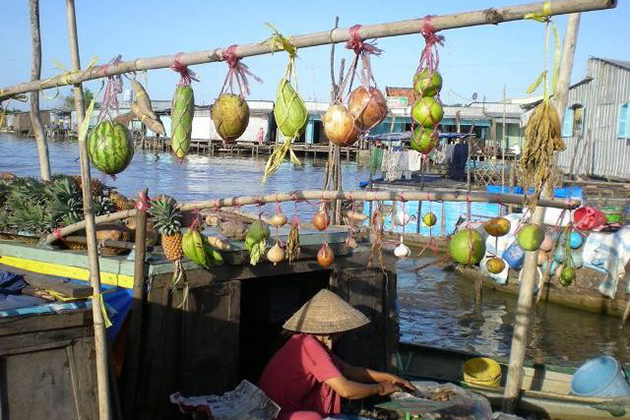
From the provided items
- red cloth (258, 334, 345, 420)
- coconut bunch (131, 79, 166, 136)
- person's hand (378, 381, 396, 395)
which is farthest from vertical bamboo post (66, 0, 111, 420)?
person's hand (378, 381, 396, 395)

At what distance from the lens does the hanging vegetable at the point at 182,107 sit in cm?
317

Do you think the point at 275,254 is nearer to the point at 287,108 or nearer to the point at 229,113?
the point at 229,113

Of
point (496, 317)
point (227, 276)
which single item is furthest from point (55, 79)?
point (496, 317)

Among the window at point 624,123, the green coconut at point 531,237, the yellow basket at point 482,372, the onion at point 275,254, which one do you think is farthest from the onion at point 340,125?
the window at point 624,123

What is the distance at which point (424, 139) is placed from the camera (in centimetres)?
339

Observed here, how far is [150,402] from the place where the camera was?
4.87m

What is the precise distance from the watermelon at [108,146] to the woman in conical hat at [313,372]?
174 cm

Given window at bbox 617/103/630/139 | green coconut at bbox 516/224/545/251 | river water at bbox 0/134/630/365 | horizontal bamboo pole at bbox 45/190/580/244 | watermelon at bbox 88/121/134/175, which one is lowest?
river water at bbox 0/134/630/365

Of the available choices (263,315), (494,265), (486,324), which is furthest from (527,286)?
(486,324)

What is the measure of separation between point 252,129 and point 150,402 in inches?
1564

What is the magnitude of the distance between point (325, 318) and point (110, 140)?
6.39ft

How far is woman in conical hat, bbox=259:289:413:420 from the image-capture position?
168 inches

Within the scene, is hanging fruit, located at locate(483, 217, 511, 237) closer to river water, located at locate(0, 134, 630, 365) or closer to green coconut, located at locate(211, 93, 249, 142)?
green coconut, located at locate(211, 93, 249, 142)

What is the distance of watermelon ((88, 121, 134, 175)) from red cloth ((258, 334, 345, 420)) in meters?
1.74
